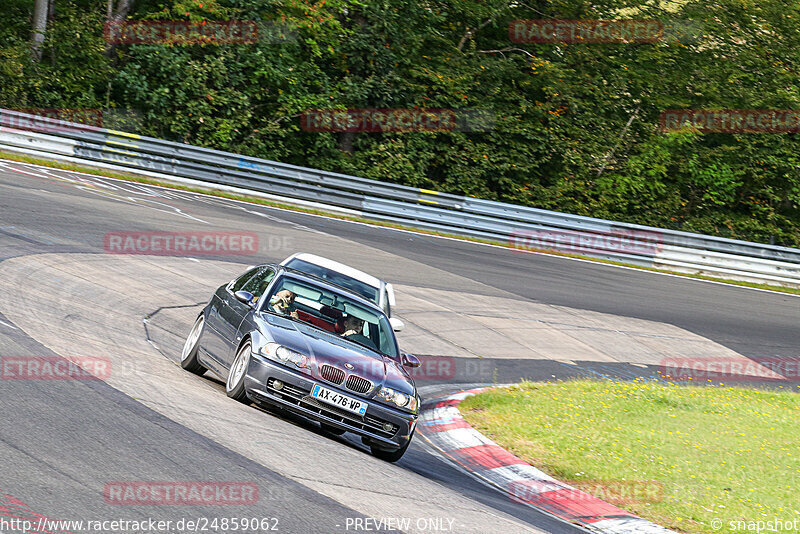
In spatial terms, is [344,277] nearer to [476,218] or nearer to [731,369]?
[731,369]

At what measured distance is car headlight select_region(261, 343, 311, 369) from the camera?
8359mm

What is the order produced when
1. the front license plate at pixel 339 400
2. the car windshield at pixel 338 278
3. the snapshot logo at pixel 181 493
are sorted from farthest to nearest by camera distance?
1. the car windshield at pixel 338 278
2. the front license plate at pixel 339 400
3. the snapshot logo at pixel 181 493

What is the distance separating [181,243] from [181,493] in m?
12.5

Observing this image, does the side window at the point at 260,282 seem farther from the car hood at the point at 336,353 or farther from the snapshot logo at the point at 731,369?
the snapshot logo at the point at 731,369

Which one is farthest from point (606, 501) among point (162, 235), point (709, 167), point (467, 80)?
point (709, 167)

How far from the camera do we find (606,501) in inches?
338

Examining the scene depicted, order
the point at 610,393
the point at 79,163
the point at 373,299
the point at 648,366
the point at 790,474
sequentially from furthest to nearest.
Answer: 1. the point at 79,163
2. the point at 648,366
3. the point at 610,393
4. the point at 373,299
5. the point at 790,474

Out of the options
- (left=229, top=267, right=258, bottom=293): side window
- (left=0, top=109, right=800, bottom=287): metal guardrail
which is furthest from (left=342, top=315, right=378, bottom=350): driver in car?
(left=0, top=109, right=800, bottom=287): metal guardrail

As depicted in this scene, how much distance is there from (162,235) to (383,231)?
7742mm

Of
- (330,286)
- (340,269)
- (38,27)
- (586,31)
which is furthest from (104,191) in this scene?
(586,31)

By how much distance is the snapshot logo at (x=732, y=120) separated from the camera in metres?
32.8

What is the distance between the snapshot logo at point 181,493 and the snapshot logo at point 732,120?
30006 millimetres

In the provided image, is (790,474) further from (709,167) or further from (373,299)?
(709,167)

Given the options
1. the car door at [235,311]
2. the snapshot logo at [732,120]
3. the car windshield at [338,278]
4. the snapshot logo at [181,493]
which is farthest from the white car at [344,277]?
the snapshot logo at [732,120]
